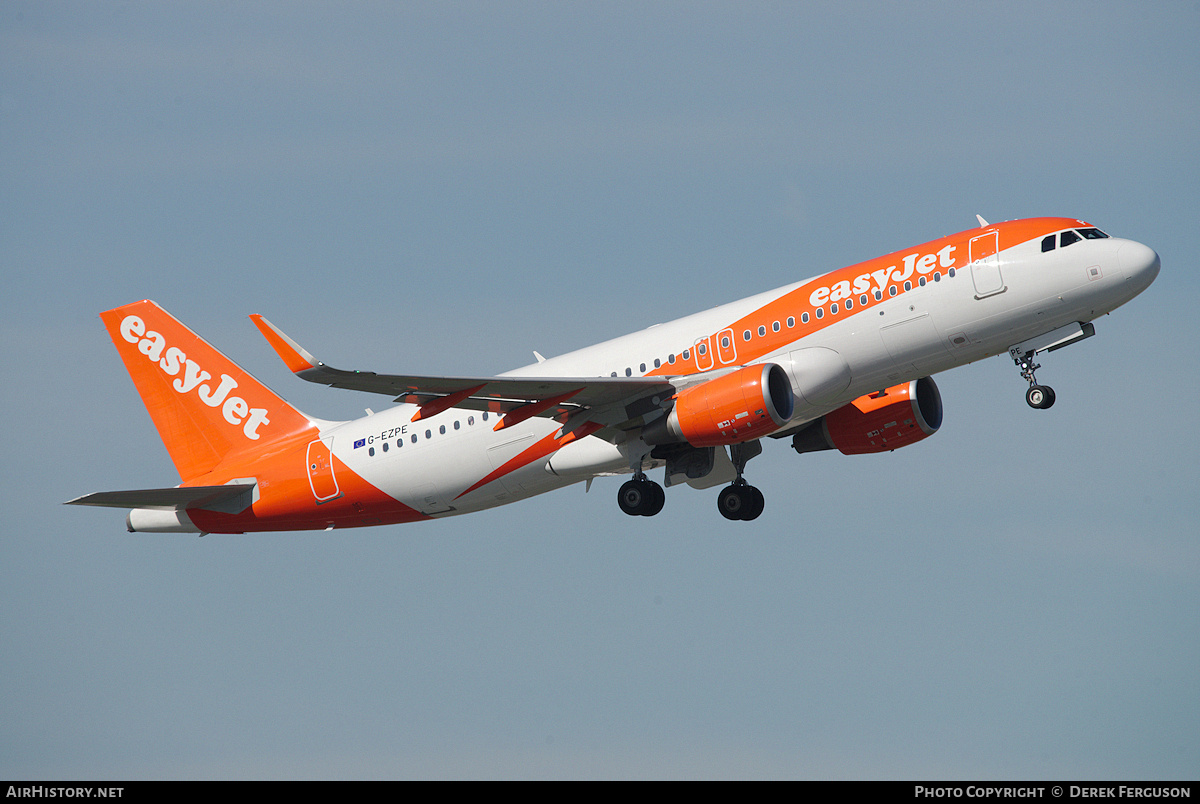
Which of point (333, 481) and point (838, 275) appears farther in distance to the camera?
point (333, 481)

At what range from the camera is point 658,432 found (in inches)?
1399

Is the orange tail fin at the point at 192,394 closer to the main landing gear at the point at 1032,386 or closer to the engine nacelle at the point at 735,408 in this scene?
the engine nacelle at the point at 735,408

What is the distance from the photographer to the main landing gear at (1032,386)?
A: 3378 cm

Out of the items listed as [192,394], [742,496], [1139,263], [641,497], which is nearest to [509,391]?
[641,497]

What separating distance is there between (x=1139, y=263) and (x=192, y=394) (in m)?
28.3

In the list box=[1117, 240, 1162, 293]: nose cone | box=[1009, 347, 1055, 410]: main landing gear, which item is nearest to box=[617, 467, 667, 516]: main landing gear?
box=[1009, 347, 1055, 410]: main landing gear

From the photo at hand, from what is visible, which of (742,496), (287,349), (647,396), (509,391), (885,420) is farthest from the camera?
(742,496)

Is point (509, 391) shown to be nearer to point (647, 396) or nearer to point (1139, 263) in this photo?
point (647, 396)

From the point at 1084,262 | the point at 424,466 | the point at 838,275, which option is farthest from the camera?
the point at 424,466

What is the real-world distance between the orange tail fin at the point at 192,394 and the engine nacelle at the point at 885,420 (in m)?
16.2

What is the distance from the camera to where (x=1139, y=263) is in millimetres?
32219

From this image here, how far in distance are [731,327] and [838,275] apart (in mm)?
3086

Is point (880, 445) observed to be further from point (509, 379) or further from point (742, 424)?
point (509, 379)

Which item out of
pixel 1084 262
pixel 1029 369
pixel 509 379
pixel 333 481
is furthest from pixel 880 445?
pixel 333 481
